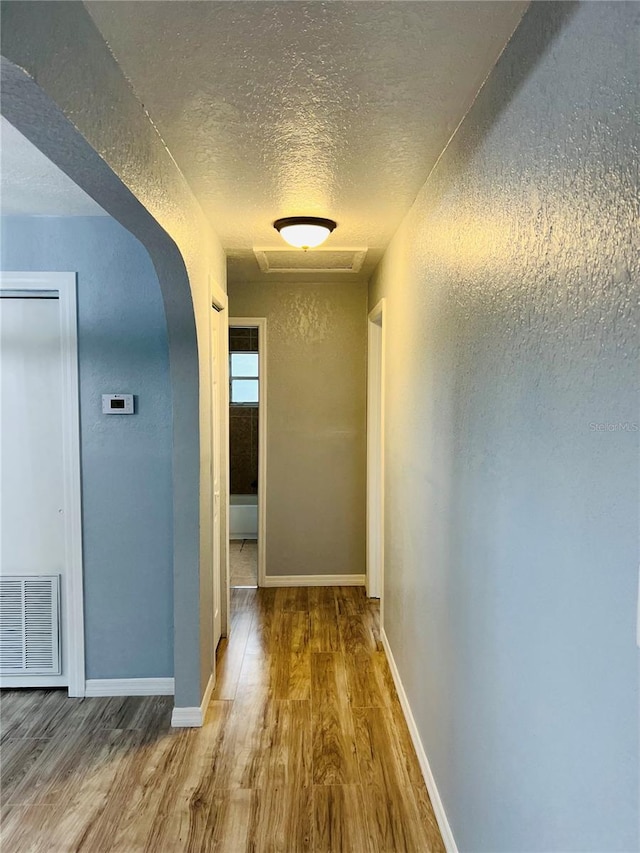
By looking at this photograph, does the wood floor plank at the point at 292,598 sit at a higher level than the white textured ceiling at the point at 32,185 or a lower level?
lower

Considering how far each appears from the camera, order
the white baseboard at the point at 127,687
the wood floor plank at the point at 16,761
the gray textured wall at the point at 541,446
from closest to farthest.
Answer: the gray textured wall at the point at 541,446 → the wood floor plank at the point at 16,761 → the white baseboard at the point at 127,687

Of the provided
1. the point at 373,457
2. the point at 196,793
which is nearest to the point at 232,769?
the point at 196,793

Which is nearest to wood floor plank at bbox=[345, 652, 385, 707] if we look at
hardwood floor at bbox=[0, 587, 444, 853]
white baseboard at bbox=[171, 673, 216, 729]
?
hardwood floor at bbox=[0, 587, 444, 853]

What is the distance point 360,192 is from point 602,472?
70.6 inches

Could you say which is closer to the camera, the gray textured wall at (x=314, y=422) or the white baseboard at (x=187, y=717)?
the white baseboard at (x=187, y=717)

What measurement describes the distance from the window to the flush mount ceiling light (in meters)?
3.55

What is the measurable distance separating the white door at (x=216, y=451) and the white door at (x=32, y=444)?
747mm

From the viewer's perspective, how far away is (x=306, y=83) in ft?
4.85

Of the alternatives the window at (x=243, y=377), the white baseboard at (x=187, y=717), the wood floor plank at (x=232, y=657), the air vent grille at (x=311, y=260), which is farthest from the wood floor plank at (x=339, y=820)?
the window at (x=243, y=377)

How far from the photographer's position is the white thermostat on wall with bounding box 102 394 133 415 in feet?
9.07

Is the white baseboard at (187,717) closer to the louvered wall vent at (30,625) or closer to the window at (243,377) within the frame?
the louvered wall vent at (30,625)

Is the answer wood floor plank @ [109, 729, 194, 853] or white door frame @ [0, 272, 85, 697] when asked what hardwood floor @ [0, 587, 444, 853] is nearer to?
wood floor plank @ [109, 729, 194, 853]

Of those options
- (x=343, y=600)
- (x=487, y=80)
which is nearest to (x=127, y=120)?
(x=487, y=80)

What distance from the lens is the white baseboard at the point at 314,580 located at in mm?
4500
